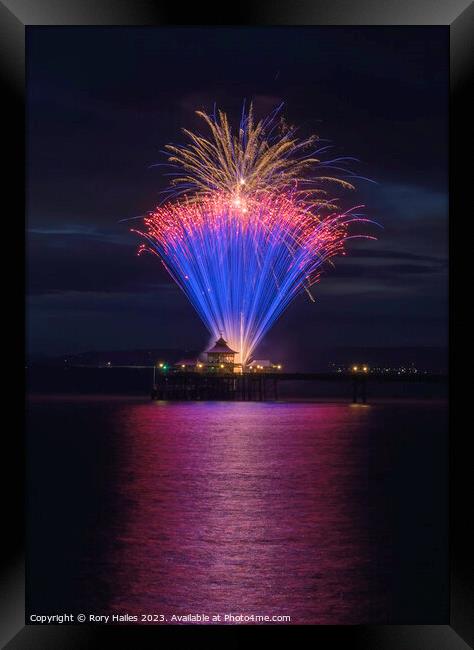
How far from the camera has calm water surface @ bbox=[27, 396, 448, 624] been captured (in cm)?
1380

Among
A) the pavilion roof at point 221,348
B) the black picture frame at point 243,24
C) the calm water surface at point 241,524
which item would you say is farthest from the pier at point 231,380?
the black picture frame at point 243,24

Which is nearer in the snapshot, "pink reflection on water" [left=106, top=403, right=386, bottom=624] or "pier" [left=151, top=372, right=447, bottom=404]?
"pink reflection on water" [left=106, top=403, right=386, bottom=624]

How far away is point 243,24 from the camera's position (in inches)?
281

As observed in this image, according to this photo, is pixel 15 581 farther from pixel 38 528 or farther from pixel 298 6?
pixel 38 528

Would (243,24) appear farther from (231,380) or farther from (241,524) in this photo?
(231,380)

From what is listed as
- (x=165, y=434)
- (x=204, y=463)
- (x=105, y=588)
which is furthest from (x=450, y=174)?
(x=165, y=434)

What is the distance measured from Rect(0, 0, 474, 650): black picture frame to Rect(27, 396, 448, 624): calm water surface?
5812mm

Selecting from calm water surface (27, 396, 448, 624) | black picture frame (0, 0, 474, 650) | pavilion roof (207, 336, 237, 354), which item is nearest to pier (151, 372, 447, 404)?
pavilion roof (207, 336, 237, 354)

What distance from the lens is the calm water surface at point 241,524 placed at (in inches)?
543

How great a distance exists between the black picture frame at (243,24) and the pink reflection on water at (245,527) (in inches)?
113

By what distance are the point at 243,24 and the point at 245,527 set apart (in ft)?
49.8

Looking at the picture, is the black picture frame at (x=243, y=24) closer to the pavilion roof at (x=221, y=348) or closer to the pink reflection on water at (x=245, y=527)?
the pink reflection on water at (x=245, y=527)

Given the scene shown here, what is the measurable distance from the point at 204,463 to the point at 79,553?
1675 cm

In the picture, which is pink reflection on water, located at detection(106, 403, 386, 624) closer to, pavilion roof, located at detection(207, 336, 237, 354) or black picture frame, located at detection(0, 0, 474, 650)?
black picture frame, located at detection(0, 0, 474, 650)
